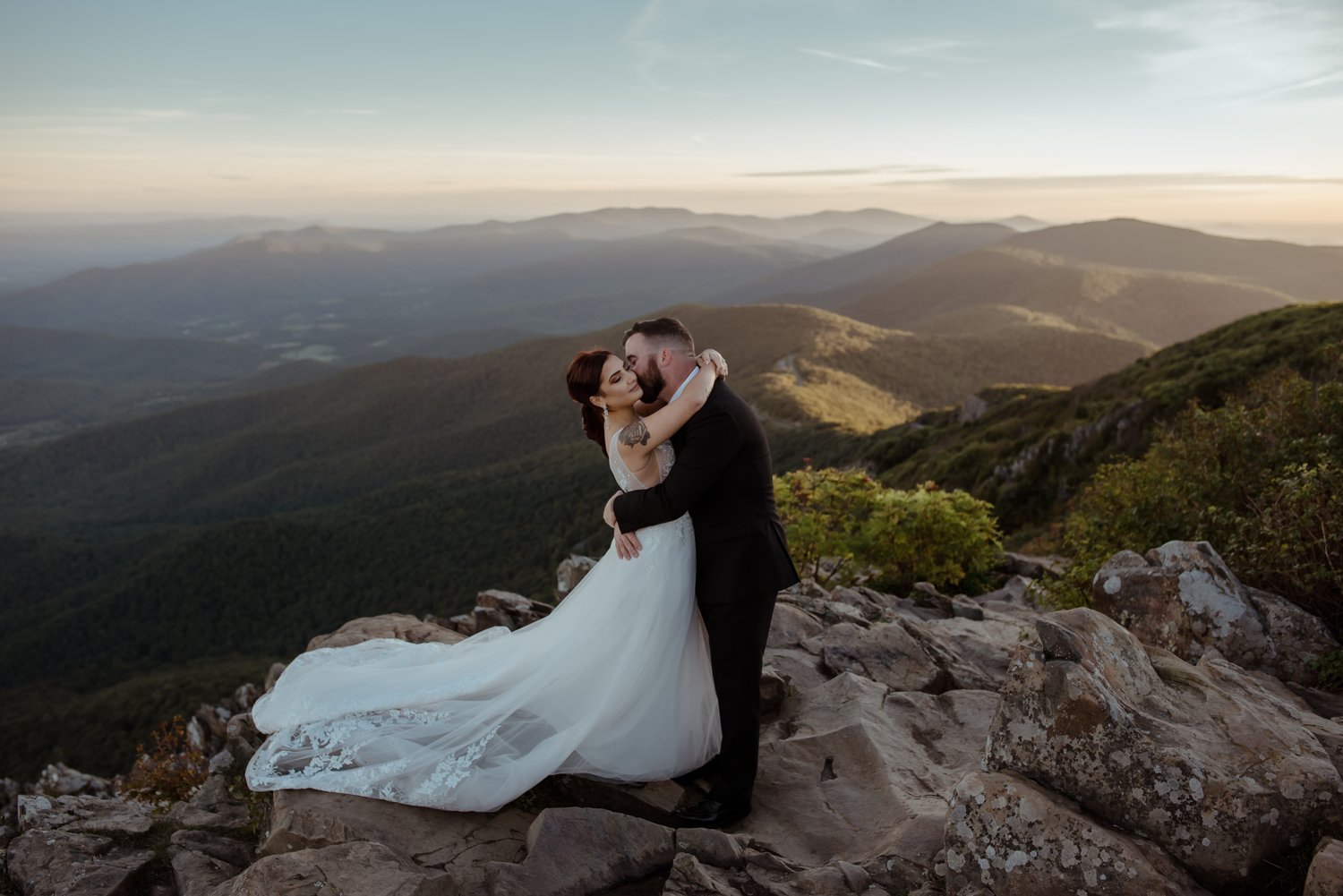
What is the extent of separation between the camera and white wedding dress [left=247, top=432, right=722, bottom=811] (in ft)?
16.3

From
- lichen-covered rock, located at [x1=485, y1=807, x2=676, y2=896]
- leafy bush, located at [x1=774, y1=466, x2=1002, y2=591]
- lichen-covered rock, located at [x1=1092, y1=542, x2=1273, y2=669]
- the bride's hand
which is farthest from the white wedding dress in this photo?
leafy bush, located at [x1=774, y1=466, x2=1002, y2=591]

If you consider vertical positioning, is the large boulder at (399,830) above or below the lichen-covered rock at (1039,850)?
below

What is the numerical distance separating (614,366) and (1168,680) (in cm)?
385

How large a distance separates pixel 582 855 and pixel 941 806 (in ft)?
7.53

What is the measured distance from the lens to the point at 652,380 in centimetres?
496

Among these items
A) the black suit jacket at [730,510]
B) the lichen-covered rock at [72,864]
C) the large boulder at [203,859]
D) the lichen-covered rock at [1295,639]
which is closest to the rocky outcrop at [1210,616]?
the lichen-covered rock at [1295,639]

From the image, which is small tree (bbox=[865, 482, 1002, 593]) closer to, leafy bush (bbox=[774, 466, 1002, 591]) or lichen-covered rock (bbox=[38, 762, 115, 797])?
leafy bush (bbox=[774, 466, 1002, 591])

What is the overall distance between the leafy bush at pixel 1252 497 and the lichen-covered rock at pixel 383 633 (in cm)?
709

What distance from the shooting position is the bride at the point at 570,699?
490cm

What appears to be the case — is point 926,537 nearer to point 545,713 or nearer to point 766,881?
point 545,713

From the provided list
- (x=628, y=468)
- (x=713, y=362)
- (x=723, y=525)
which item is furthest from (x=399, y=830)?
(x=713, y=362)

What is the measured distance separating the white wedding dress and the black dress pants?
1.00 ft

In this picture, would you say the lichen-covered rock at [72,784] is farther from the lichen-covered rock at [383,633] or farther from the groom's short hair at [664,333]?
the groom's short hair at [664,333]

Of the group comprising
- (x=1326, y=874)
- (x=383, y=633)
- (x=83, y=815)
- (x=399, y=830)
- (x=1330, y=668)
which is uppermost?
(x=1326, y=874)
